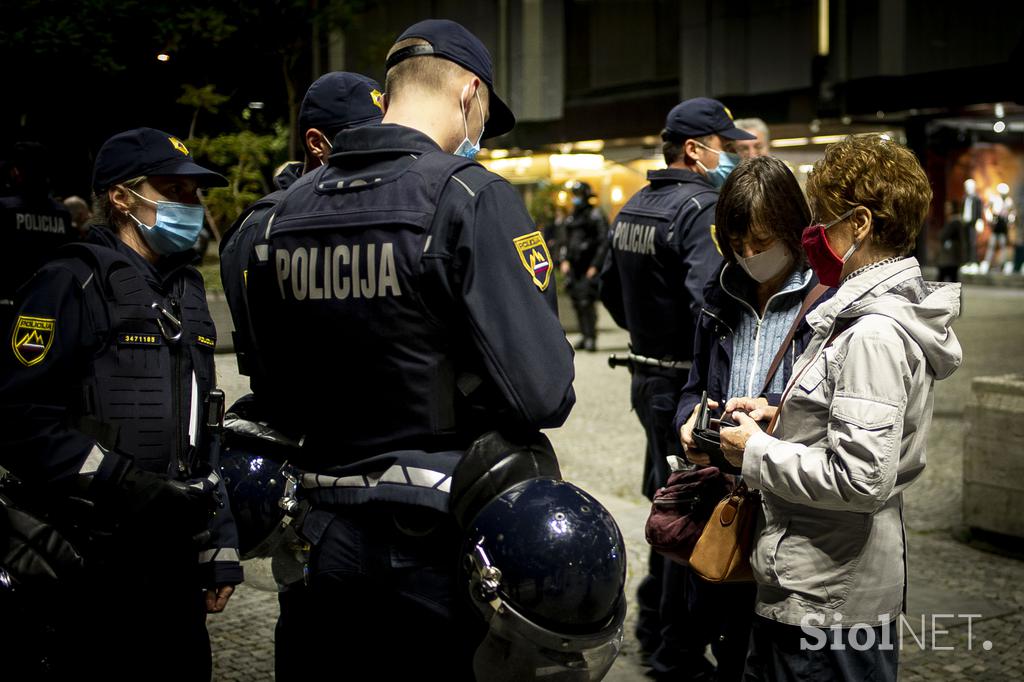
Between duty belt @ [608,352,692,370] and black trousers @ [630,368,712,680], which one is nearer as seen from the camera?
black trousers @ [630,368,712,680]

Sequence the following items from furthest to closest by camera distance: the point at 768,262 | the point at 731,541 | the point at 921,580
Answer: the point at 921,580 < the point at 768,262 < the point at 731,541

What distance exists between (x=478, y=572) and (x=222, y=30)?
571 cm

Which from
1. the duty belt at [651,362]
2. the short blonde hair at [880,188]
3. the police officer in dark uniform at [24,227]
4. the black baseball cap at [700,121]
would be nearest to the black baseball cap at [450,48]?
the short blonde hair at [880,188]

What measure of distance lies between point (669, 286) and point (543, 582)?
2.70 m

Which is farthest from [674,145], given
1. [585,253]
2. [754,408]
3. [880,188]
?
[585,253]

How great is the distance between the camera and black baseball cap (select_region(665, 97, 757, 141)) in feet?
15.8

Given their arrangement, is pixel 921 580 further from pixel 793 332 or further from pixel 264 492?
pixel 264 492

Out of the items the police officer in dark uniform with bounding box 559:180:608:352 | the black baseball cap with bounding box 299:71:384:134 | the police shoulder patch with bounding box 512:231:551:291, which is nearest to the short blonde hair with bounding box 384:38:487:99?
the police shoulder patch with bounding box 512:231:551:291

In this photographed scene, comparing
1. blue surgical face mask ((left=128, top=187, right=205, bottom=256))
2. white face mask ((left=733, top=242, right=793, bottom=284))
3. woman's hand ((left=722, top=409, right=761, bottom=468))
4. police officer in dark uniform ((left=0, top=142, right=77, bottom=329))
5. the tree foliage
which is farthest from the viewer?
police officer in dark uniform ((left=0, top=142, right=77, bottom=329))

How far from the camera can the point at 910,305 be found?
2.51m

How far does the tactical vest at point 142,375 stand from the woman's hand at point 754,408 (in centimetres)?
157

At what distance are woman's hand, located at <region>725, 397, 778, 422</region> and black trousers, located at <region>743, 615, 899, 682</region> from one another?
540 mm

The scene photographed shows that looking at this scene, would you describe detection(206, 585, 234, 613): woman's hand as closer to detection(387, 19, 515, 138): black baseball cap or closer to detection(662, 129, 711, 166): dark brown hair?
detection(387, 19, 515, 138): black baseball cap

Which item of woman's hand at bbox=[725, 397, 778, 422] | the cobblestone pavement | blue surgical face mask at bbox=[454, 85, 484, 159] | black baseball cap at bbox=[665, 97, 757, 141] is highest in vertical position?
black baseball cap at bbox=[665, 97, 757, 141]
